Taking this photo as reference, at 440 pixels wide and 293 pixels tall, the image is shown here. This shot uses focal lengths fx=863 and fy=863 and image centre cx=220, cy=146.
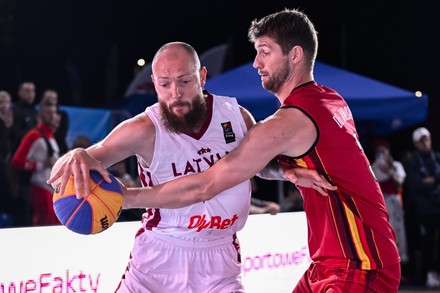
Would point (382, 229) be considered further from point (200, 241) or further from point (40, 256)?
point (40, 256)

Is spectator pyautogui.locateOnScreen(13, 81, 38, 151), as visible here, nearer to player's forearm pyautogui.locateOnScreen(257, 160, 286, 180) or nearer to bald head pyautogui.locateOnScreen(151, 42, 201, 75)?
bald head pyautogui.locateOnScreen(151, 42, 201, 75)

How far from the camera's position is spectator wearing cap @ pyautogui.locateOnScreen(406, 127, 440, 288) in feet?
37.3

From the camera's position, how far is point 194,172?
4.56 m

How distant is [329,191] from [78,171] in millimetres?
1179


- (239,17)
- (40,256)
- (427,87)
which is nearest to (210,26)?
(239,17)

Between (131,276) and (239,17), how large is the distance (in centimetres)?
1794

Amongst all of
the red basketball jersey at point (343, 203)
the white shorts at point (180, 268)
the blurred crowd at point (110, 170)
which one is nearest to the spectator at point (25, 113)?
the blurred crowd at point (110, 170)

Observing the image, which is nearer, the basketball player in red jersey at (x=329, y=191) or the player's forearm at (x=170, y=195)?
the basketball player in red jersey at (x=329, y=191)

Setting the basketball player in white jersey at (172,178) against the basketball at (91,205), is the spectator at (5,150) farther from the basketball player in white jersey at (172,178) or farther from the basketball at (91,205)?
the basketball at (91,205)

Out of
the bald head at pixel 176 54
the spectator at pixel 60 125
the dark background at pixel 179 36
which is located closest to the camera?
the bald head at pixel 176 54

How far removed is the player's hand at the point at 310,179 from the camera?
4.03 m

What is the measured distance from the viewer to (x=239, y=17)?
72.3ft

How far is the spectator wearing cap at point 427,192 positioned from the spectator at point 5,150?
5.31 metres

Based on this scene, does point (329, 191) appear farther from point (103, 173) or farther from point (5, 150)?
point (5, 150)
